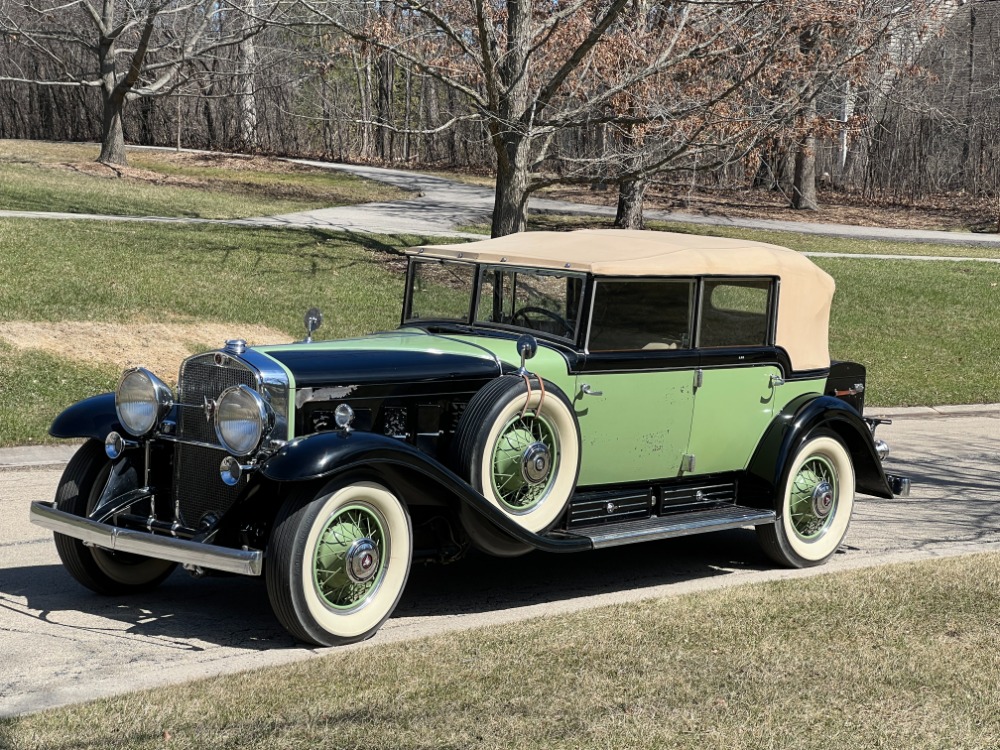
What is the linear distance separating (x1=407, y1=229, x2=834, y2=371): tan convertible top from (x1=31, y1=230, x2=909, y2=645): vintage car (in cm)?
2

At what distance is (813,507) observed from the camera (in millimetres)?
7484

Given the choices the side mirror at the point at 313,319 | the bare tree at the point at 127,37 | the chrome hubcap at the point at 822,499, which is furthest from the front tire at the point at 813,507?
the bare tree at the point at 127,37

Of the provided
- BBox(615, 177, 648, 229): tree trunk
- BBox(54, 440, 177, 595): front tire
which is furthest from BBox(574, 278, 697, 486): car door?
BBox(615, 177, 648, 229): tree trunk

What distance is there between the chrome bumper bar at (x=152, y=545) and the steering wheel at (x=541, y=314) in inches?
85.8

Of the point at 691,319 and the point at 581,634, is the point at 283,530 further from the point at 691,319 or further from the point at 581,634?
the point at 691,319

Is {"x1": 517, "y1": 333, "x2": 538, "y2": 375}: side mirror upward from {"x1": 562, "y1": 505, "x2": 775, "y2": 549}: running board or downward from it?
upward

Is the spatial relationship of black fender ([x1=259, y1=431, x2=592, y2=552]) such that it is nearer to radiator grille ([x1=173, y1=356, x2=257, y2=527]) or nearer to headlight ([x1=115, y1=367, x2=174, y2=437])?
radiator grille ([x1=173, y1=356, x2=257, y2=527])

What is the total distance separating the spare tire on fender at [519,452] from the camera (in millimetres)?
6078

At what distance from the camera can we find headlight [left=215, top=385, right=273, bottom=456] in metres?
5.64

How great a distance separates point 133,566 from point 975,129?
3387 centimetres

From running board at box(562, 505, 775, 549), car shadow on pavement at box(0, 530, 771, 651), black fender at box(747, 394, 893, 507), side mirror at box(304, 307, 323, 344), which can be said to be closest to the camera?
car shadow on pavement at box(0, 530, 771, 651)

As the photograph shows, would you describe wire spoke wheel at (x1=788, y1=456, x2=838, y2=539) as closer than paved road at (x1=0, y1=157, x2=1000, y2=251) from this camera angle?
Yes

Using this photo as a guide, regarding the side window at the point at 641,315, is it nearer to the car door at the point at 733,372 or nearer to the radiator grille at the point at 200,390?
the car door at the point at 733,372

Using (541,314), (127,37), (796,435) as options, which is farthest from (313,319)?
(127,37)
